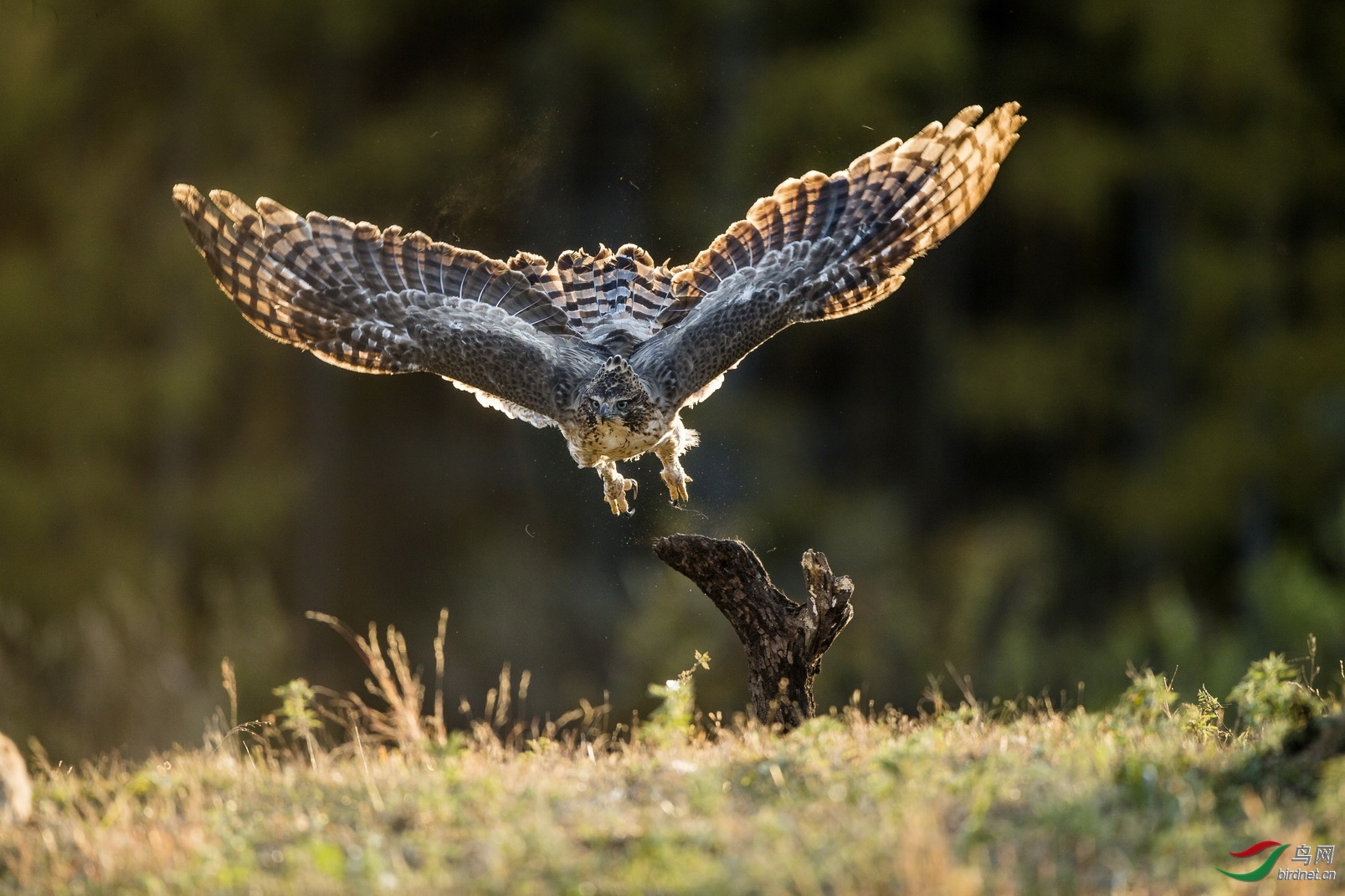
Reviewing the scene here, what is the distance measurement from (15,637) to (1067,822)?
38.6ft

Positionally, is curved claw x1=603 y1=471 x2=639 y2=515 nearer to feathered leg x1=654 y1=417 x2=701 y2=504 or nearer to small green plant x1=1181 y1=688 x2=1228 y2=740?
feathered leg x1=654 y1=417 x2=701 y2=504

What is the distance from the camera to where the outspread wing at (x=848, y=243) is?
709 centimetres

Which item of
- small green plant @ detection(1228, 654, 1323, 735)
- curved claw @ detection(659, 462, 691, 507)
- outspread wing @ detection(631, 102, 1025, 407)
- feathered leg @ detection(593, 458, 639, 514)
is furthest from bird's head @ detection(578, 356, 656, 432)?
small green plant @ detection(1228, 654, 1323, 735)

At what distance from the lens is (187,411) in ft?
52.3

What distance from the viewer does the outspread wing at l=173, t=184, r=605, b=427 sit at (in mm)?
7297

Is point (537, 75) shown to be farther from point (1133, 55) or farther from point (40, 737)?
point (40, 737)

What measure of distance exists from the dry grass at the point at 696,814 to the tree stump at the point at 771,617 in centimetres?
48

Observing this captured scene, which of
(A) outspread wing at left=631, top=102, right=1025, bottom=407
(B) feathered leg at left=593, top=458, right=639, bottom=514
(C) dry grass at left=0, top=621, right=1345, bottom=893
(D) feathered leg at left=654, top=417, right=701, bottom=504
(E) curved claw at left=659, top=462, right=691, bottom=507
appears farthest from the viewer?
(E) curved claw at left=659, top=462, right=691, bottom=507

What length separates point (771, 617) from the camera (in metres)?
6.32

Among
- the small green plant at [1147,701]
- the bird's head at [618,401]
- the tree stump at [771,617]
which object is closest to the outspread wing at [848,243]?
the bird's head at [618,401]

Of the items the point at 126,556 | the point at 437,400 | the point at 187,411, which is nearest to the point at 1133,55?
the point at 437,400

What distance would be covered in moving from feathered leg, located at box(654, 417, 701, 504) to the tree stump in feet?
4.93

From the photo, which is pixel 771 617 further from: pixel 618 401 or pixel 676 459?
pixel 676 459

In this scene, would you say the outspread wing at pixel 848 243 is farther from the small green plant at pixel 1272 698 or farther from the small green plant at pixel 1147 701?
the small green plant at pixel 1272 698
